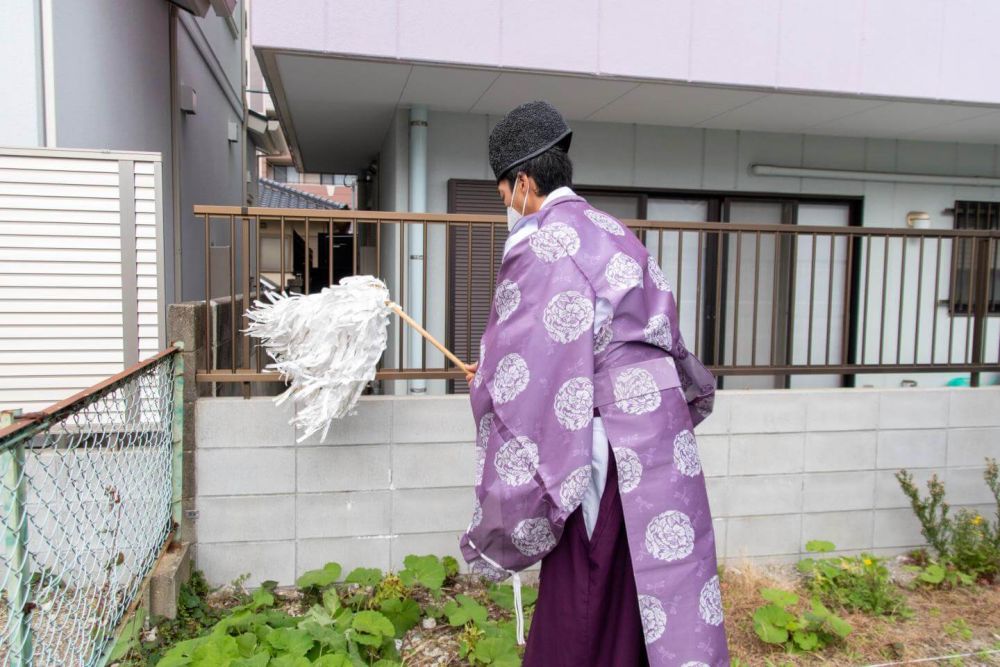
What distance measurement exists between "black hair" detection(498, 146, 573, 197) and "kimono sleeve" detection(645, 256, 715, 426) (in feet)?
1.01

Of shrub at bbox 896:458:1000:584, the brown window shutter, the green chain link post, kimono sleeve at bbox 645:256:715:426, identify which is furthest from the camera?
the brown window shutter

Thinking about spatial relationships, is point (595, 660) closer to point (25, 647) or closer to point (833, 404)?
point (25, 647)

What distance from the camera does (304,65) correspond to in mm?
3705

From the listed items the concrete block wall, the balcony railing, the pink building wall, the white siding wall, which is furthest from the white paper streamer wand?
the pink building wall

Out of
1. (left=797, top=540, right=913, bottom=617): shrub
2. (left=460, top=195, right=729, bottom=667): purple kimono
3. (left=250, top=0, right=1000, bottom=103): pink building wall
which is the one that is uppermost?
(left=250, top=0, right=1000, bottom=103): pink building wall

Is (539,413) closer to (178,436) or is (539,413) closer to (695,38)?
(178,436)

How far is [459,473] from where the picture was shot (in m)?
3.18

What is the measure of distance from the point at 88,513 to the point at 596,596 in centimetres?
189

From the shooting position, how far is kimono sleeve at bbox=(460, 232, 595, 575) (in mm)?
1487

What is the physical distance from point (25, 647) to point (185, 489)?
1.46m

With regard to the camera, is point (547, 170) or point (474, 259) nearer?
point (547, 170)

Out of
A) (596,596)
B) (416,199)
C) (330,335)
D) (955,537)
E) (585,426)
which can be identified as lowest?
(955,537)

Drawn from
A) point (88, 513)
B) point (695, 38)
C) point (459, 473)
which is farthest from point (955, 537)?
point (88, 513)

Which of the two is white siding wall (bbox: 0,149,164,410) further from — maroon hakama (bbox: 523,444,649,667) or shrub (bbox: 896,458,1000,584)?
shrub (bbox: 896,458,1000,584)
